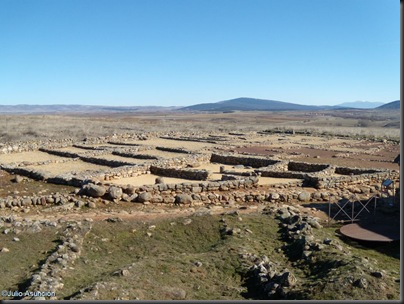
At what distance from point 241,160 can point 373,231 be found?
1379cm

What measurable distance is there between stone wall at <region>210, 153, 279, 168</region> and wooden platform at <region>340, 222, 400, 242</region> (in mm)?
11359

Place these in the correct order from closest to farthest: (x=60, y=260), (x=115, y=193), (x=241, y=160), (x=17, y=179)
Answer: (x=60, y=260), (x=115, y=193), (x=17, y=179), (x=241, y=160)

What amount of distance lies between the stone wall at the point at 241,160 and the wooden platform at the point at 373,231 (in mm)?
11359

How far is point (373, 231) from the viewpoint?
1084 cm

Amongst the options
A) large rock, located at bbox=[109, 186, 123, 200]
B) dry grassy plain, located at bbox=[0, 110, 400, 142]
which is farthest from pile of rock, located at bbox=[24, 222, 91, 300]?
dry grassy plain, located at bbox=[0, 110, 400, 142]

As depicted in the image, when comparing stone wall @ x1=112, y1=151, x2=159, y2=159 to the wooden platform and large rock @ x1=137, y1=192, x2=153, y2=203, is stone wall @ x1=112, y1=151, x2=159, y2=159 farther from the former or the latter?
the wooden platform

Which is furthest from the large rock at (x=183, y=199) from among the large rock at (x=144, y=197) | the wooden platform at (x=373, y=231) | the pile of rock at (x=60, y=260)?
the wooden platform at (x=373, y=231)

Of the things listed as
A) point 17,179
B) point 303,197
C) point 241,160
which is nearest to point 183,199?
point 303,197

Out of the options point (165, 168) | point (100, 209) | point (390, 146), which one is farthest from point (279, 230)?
point (390, 146)

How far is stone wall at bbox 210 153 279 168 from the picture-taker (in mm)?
23219

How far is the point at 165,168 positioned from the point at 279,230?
10.5 metres

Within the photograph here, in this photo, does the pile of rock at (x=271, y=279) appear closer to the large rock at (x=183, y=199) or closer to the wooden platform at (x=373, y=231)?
the wooden platform at (x=373, y=231)

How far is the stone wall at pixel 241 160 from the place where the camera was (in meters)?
23.2

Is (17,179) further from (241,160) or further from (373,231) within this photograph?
(373,231)
